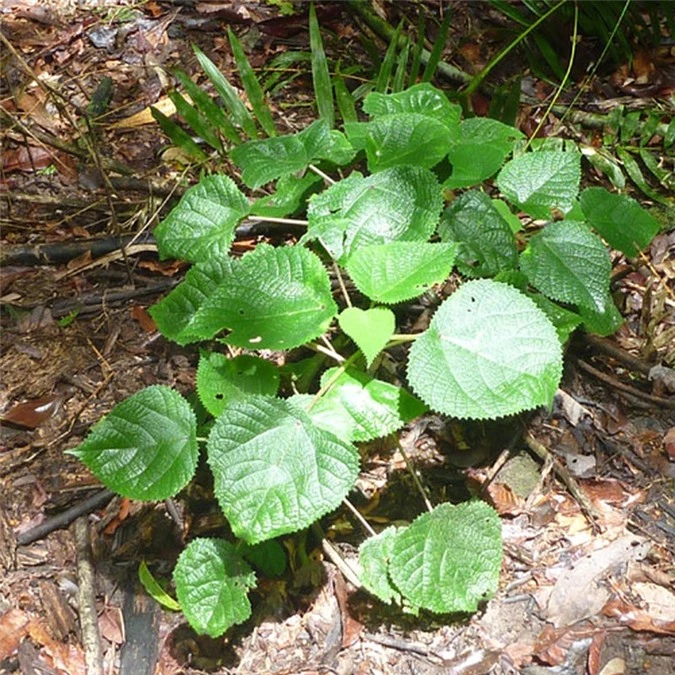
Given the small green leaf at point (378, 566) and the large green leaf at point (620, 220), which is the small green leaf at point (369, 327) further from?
→ the large green leaf at point (620, 220)

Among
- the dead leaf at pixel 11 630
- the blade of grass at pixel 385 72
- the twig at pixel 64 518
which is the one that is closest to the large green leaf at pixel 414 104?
the blade of grass at pixel 385 72

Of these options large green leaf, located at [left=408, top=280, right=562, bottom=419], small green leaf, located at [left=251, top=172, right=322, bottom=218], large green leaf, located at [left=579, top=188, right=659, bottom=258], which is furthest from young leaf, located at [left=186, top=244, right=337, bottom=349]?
large green leaf, located at [left=579, top=188, right=659, bottom=258]

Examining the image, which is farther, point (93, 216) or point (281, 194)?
point (93, 216)

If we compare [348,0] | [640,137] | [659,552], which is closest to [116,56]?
[348,0]

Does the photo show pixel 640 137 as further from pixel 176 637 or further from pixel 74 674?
pixel 74 674

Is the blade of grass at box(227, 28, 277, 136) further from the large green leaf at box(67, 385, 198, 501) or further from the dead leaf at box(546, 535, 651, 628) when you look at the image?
the dead leaf at box(546, 535, 651, 628)

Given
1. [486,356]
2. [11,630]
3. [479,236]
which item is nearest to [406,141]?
[479,236]
